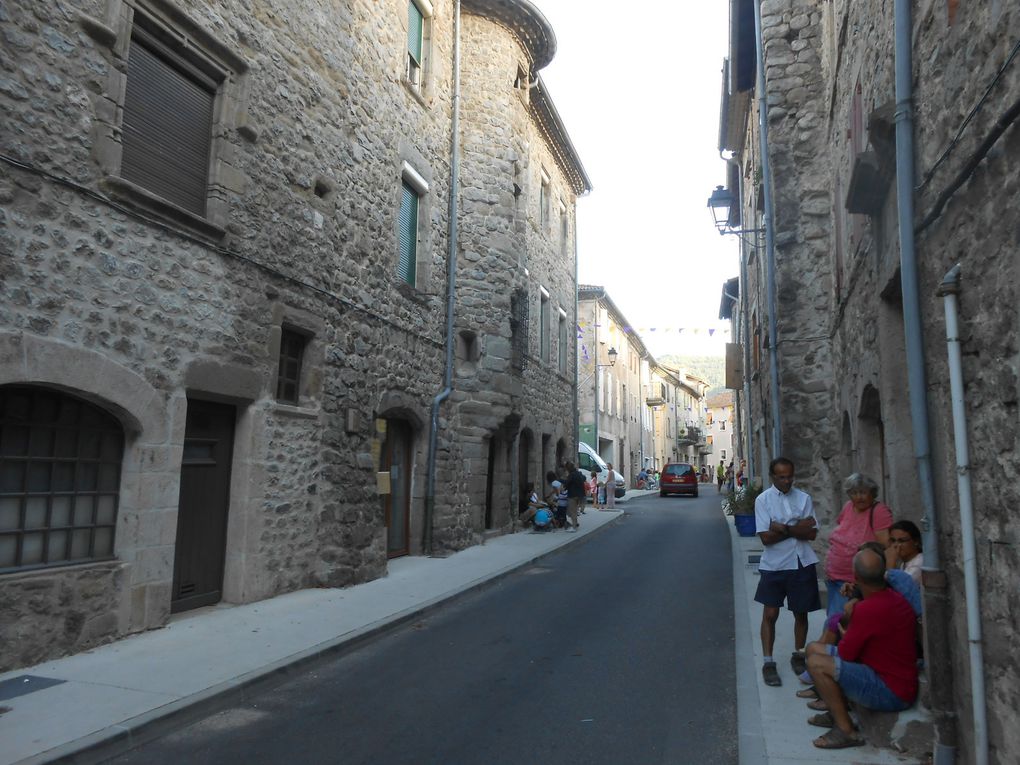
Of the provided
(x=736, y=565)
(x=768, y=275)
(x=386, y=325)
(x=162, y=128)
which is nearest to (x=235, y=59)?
(x=162, y=128)

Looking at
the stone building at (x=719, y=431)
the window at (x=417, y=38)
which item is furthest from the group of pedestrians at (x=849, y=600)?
the stone building at (x=719, y=431)

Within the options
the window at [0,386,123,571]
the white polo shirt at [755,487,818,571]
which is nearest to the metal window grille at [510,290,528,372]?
the window at [0,386,123,571]

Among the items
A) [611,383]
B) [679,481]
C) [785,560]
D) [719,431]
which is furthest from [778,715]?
[719,431]

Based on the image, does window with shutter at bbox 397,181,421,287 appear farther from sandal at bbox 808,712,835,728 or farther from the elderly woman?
sandal at bbox 808,712,835,728

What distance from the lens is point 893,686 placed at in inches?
150

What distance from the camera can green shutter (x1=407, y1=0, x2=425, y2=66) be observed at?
38.0 ft

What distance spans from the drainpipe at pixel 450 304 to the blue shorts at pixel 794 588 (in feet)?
23.0

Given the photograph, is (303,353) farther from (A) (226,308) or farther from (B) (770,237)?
(B) (770,237)

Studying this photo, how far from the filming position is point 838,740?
3.91 m

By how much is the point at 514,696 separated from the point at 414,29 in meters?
10.3

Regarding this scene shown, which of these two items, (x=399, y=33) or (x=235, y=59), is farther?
(x=399, y=33)

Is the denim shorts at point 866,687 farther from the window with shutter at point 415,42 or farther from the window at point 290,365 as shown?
the window with shutter at point 415,42

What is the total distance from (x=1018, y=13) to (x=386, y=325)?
27.2 ft

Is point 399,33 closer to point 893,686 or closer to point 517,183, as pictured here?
point 517,183
